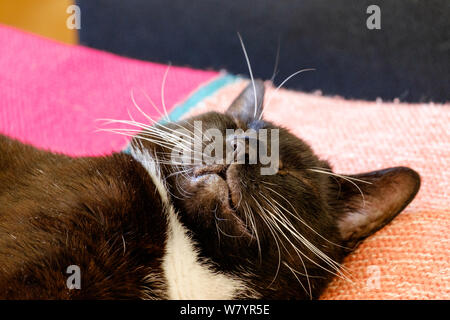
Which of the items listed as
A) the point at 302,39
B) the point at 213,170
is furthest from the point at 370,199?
the point at 302,39

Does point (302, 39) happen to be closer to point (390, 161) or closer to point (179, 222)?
point (390, 161)

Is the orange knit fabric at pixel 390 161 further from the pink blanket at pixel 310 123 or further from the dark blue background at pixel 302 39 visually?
→ the dark blue background at pixel 302 39

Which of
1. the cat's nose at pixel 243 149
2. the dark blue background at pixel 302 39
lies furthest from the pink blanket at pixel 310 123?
the dark blue background at pixel 302 39

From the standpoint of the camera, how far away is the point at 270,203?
988mm

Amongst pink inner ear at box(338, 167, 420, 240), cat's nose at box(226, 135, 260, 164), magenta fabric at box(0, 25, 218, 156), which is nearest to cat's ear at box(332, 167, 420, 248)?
pink inner ear at box(338, 167, 420, 240)

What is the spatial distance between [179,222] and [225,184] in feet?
0.41

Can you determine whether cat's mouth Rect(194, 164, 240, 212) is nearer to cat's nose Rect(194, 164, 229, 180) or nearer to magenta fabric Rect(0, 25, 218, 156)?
cat's nose Rect(194, 164, 229, 180)

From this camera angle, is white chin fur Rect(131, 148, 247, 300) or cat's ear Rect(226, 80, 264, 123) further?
cat's ear Rect(226, 80, 264, 123)

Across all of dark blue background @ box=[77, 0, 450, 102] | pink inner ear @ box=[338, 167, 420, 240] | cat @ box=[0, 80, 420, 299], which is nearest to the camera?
cat @ box=[0, 80, 420, 299]

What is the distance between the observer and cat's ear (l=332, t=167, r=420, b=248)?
1.07 m

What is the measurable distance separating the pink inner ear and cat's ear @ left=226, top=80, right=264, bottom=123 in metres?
0.31

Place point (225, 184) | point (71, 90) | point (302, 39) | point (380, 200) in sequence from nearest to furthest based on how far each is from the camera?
point (225, 184), point (380, 200), point (71, 90), point (302, 39)

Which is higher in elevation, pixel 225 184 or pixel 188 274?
pixel 225 184
